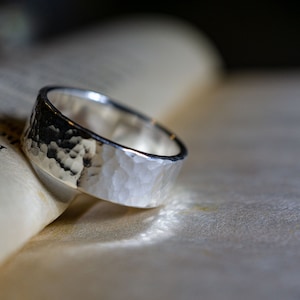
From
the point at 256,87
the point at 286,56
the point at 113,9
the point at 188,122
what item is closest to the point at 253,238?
the point at 188,122

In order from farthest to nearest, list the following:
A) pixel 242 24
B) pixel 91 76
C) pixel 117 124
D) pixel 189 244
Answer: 1. pixel 242 24
2. pixel 91 76
3. pixel 117 124
4. pixel 189 244

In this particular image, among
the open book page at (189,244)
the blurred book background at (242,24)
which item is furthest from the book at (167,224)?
the blurred book background at (242,24)

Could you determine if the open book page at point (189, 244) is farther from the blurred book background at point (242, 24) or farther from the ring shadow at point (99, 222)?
the blurred book background at point (242, 24)

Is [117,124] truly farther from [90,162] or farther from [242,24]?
[242,24]

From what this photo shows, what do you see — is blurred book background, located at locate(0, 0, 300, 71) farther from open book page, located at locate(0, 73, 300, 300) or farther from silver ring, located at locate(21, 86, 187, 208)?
silver ring, located at locate(21, 86, 187, 208)

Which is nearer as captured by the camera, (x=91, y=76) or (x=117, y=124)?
(x=117, y=124)

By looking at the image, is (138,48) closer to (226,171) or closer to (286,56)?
(226,171)

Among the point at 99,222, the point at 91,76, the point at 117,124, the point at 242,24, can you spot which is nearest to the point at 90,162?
the point at 99,222

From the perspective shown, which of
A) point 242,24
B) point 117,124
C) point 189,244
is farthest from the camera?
point 242,24
